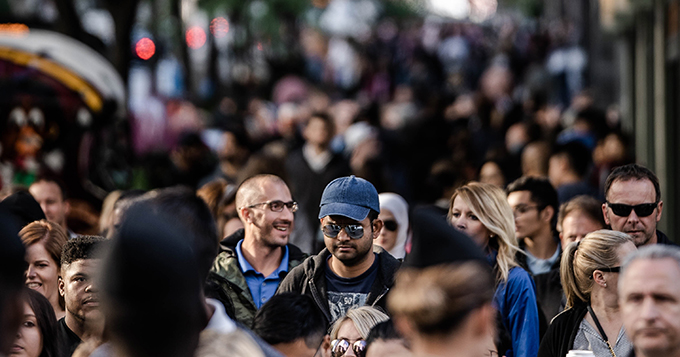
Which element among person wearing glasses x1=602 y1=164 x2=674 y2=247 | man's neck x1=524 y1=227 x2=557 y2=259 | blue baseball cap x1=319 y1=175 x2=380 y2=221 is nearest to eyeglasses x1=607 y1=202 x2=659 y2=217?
person wearing glasses x1=602 y1=164 x2=674 y2=247

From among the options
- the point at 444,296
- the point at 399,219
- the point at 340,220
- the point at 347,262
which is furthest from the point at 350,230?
the point at 444,296

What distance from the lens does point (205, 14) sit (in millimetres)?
23141

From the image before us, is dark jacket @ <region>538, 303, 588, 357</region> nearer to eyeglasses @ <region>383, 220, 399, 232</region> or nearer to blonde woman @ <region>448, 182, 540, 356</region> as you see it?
blonde woman @ <region>448, 182, 540, 356</region>

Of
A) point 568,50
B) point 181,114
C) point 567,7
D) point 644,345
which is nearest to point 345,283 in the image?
point 644,345

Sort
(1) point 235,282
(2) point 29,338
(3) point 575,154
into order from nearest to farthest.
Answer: (2) point 29,338
(1) point 235,282
(3) point 575,154

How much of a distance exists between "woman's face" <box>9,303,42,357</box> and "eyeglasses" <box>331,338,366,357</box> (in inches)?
58.2

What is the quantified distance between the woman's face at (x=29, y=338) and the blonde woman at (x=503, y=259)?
2.41 metres

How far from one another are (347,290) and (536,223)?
1941mm

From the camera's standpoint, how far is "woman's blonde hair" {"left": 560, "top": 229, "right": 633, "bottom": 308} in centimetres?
511

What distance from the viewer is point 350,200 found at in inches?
223

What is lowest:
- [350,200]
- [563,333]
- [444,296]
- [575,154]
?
[563,333]

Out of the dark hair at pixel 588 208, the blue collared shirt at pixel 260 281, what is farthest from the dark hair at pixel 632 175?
the blue collared shirt at pixel 260 281

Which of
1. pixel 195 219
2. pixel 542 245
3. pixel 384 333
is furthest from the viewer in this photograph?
pixel 542 245

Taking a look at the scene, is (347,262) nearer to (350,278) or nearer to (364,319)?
(350,278)
